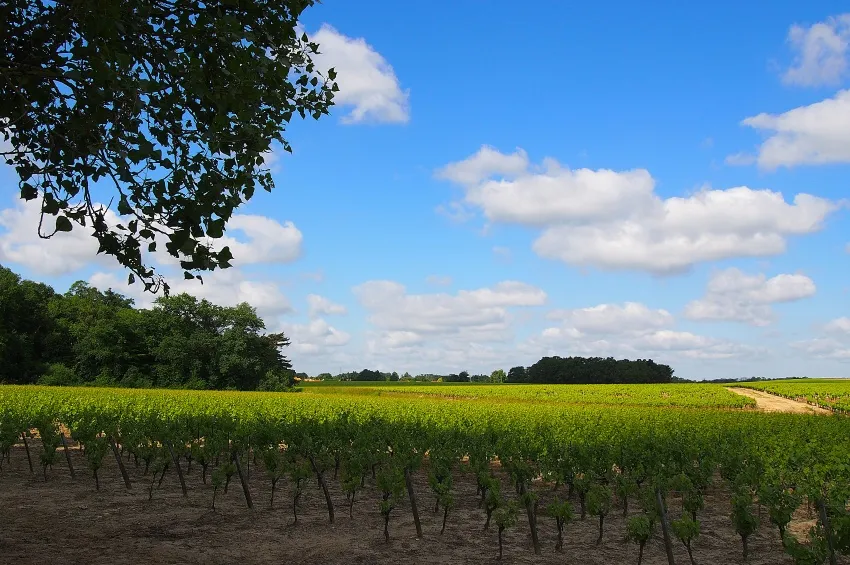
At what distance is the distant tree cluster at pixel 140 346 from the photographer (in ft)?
221

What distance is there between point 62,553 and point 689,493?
411 inches

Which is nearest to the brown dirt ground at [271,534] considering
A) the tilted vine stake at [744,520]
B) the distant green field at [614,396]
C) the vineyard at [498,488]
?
the vineyard at [498,488]

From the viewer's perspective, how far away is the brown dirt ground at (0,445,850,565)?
31.3 feet

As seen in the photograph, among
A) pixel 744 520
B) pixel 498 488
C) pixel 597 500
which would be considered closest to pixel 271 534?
pixel 498 488

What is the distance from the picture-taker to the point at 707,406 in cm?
5791

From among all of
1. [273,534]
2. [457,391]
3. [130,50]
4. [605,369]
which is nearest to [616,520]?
[273,534]

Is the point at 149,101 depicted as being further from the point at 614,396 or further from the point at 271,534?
the point at 614,396

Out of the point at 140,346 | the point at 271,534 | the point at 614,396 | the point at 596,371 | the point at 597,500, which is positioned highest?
the point at 140,346

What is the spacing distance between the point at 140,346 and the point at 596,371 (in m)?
74.5

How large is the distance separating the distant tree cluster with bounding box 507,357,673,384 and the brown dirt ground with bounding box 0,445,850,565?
326 ft

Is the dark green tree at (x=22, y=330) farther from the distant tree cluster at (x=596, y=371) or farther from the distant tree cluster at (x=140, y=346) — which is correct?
the distant tree cluster at (x=596, y=371)

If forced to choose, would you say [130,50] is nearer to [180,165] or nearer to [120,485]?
[180,165]

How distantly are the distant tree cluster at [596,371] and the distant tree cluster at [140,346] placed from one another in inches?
2182

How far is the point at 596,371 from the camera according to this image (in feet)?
365
